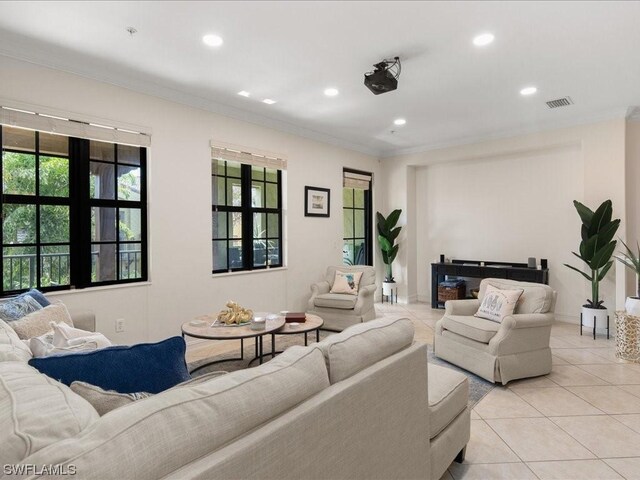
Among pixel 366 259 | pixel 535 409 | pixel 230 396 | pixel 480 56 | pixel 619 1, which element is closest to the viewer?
pixel 230 396

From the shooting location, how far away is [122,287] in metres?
3.55

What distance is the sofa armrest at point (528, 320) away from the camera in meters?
3.02

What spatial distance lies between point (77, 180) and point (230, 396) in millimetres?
3257

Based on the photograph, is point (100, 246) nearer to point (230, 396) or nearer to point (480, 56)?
point (230, 396)

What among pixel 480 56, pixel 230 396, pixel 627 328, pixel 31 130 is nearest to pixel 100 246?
pixel 31 130

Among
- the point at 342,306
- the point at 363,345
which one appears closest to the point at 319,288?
the point at 342,306

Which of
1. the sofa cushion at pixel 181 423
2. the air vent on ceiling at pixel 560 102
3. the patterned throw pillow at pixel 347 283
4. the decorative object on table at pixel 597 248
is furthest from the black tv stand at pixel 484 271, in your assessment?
the sofa cushion at pixel 181 423

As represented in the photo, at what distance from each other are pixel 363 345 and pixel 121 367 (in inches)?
34.1

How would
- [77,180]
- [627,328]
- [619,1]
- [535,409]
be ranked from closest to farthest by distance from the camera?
1. [619,1]
2. [535,409]
3. [77,180]
4. [627,328]

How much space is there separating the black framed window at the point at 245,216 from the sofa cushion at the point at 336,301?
827mm

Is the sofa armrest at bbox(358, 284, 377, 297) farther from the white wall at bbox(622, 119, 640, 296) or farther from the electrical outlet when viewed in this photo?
the white wall at bbox(622, 119, 640, 296)

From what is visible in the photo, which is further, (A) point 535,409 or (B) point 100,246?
(B) point 100,246

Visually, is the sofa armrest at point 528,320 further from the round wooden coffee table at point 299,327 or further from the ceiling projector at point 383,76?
the ceiling projector at point 383,76

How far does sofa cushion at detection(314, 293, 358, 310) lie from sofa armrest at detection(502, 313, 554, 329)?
193 centimetres
